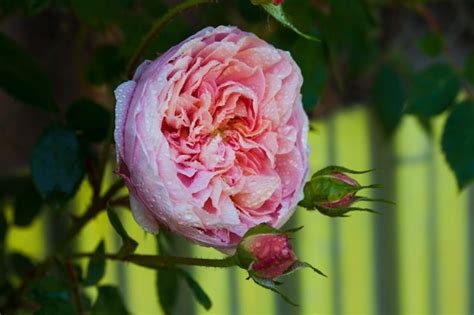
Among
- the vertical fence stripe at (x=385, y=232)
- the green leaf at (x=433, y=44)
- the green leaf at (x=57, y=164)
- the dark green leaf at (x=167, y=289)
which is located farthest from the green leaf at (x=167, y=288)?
the vertical fence stripe at (x=385, y=232)

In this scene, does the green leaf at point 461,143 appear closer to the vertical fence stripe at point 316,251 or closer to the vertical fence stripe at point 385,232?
the vertical fence stripe at point 316,251

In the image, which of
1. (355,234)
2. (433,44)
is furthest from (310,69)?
(355,234)

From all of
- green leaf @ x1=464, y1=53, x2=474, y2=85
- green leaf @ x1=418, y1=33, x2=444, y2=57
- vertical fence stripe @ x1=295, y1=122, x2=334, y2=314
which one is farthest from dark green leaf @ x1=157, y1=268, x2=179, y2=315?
vertical fence stripe @ x1=295, y1=122, x2=334, y2=314

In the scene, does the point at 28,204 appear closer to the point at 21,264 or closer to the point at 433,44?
the point at 21,264

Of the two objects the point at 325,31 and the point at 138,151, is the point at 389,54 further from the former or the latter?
the point at 138,151


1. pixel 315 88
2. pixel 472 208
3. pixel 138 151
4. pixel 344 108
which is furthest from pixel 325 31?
pixel 472 208

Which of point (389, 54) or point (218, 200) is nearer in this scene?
point (218, 200)

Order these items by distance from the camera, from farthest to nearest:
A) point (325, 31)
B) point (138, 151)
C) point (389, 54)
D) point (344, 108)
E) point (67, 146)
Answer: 1. point (344, 108)
2. point (389, 54)
3. point (325, 31)
4. point (67, 146)
5. point (138, 151)

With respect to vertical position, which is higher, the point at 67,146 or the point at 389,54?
the point at 389,54
